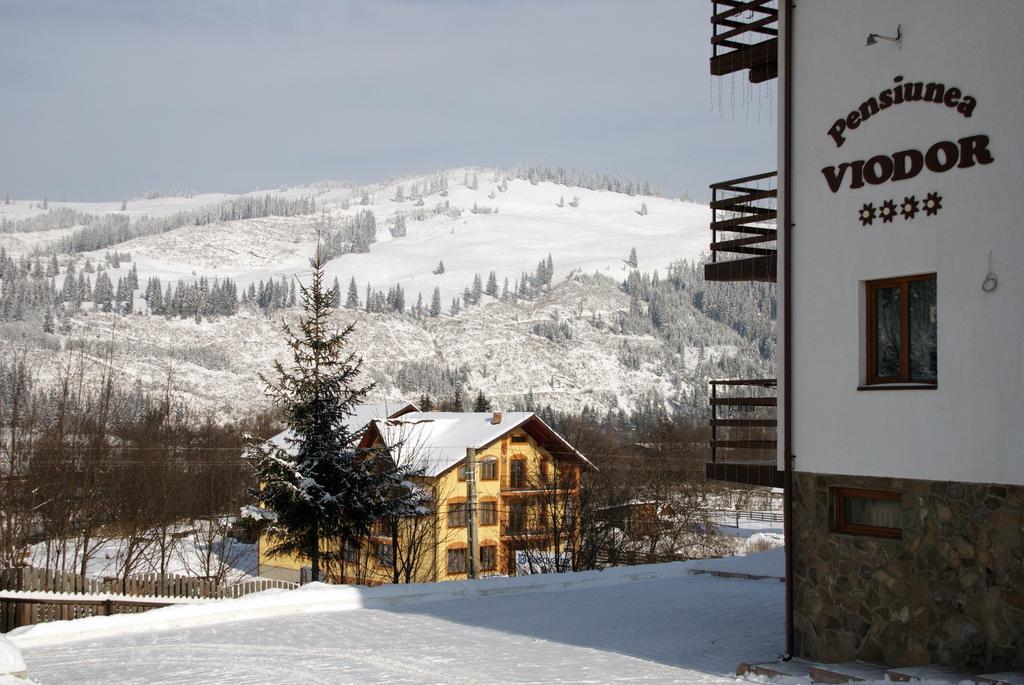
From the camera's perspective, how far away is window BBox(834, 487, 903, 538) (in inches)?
480

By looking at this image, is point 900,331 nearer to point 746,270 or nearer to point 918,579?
point 918,579

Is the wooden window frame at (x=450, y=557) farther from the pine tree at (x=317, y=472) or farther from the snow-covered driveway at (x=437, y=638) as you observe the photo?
the snow-covered driveway at (x=437, y=638)

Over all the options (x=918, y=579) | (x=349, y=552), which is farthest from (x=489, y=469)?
(x=918, y=579)

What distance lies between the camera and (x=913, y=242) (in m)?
12.1

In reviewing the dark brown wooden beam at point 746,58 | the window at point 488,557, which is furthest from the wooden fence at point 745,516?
the dark brown wooden beam at point 746,58

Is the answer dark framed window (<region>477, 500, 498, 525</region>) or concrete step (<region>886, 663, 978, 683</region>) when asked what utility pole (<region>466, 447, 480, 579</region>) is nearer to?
concrete step (<region>886, 663, 978, 683</region>)

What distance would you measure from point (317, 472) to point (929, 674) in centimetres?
2129

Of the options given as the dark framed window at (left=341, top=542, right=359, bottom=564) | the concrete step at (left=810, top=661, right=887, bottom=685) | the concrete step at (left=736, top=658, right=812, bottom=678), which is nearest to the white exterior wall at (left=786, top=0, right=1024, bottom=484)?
the concrete step at (left=810, top=661, right=887, bottom=685)

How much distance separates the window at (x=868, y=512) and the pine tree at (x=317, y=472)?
18.9 meters

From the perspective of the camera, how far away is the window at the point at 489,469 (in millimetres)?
50625

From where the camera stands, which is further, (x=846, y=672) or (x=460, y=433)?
(x=460, y=433)

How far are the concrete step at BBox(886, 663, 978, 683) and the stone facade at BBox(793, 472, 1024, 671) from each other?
21 cm

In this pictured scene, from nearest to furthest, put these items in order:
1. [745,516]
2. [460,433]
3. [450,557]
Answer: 1. [450,557]
2. [460,433]
3. [745,516]

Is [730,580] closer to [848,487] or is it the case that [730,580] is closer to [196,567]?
[848,487]
